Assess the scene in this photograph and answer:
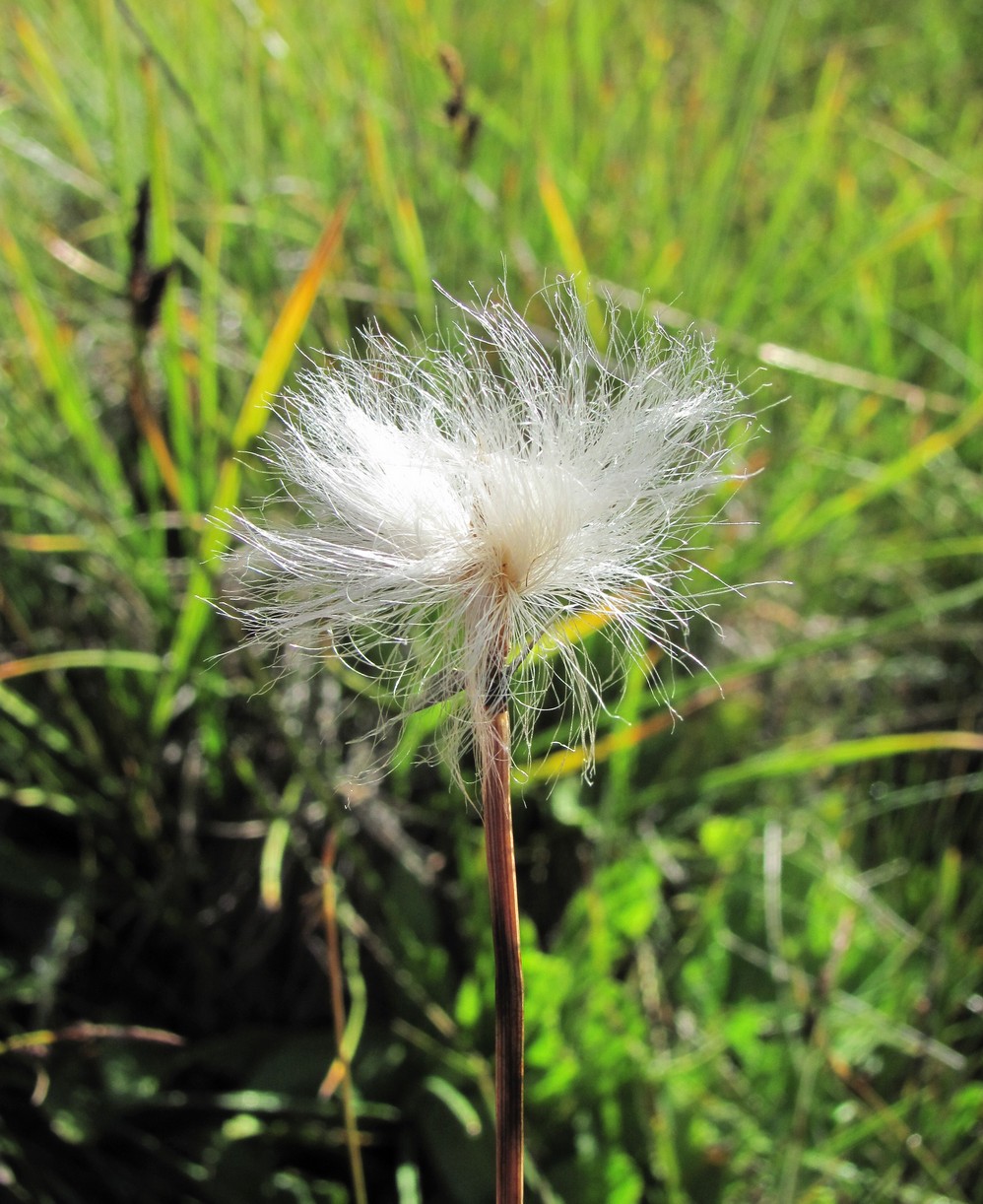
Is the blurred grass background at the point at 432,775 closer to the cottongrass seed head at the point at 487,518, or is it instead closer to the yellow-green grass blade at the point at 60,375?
the yellow-green grass blade at the point at 60,375

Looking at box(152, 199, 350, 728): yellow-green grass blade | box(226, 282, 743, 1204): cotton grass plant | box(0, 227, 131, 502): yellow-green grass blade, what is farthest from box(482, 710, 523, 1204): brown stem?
box(0, 227, 131, 502): yellow-green grass blade

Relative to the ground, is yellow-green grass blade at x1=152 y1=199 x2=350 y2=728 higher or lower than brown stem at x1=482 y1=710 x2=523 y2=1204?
higher

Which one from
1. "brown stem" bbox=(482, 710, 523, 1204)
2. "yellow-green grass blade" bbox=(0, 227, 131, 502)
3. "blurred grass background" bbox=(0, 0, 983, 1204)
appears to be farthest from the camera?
"yellow-green grass blade" bbox=(0, 227, 131, 502)

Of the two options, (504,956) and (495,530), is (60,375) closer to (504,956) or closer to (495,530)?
(495,530)

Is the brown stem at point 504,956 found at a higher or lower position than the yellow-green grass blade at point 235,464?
lower

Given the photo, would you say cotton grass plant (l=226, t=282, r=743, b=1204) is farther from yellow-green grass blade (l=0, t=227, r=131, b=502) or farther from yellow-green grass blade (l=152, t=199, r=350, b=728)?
yellow-green grass blade (l=0, t=227, r=131, b=502)

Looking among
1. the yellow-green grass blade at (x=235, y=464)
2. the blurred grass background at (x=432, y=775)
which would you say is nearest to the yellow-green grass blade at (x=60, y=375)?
the blurred grass background at (x=432, y=775)

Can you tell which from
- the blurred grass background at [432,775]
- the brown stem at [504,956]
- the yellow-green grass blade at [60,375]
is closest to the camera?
the brown stem at [504,956]
